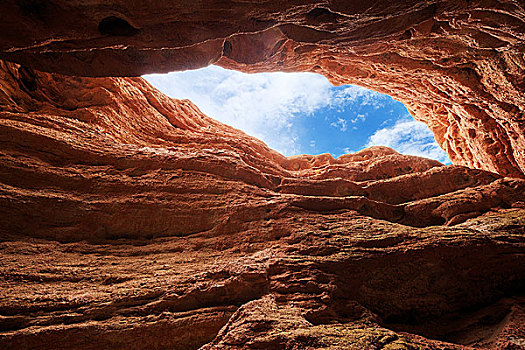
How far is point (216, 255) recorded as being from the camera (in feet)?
24.3

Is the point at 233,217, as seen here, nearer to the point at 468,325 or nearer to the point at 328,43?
the point at 468,325

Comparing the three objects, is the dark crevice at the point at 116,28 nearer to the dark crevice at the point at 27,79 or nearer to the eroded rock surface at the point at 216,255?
the eroded rock surface at the point at 216,255

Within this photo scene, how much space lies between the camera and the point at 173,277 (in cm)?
636

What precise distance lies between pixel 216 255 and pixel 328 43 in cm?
910

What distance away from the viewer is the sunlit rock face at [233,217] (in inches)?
215

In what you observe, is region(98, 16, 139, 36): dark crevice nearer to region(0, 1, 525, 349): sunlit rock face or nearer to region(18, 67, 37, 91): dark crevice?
region(0, 1, 525, 349): sunlit rock face

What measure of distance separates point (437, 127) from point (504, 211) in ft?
37.4

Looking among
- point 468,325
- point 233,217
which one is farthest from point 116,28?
point 468,325

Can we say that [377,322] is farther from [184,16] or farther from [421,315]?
[184,16]

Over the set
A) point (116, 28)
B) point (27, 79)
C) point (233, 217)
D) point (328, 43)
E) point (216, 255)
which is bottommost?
point (216, 255)

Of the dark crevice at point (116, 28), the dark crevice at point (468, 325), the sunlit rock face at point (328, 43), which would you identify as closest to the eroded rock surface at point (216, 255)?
the dark crevice at point (468, 325)

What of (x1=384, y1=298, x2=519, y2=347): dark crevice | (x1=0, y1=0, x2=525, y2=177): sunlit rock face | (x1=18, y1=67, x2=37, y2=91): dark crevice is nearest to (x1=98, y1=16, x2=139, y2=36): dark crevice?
(x1=0, y1=0, x2=525, y2=177): sunlit rock face

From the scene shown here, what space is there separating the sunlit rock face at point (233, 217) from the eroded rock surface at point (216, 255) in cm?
5

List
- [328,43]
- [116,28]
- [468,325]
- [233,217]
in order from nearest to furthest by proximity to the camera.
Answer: [468,325] → [116,28] → [233,217] → [328,43]
